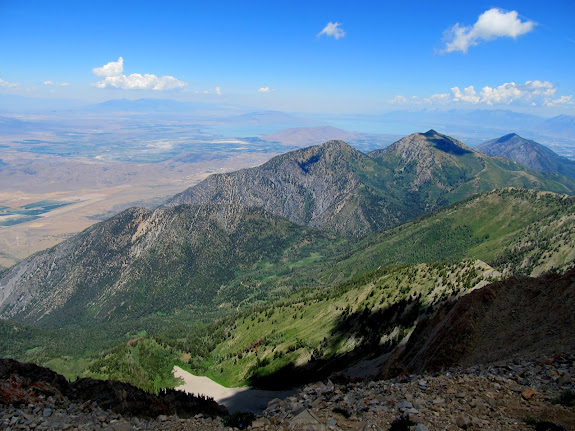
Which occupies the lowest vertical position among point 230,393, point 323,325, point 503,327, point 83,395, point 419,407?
point 230,393

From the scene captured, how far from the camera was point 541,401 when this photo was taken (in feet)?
61.3

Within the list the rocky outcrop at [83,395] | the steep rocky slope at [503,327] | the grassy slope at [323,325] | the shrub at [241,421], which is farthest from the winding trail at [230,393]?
the shrub at [241,421]

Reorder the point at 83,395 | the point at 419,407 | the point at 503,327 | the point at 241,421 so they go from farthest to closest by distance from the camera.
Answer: the point at 503,327
the point at 83,395
the point at 241,421
the point at 419,407

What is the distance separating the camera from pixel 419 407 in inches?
753

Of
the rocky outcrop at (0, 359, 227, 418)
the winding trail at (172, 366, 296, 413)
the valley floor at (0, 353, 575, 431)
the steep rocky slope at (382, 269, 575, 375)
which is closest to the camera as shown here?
the valley floor at (0, 353, 575, 431)

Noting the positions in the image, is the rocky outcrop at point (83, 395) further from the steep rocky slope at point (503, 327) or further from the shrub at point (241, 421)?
the steep rocky slope at point (503, 327)

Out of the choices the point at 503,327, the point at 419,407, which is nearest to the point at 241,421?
the point at 419,407

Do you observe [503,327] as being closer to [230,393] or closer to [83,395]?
[83,395]

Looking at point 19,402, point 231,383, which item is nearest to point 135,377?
point 231,383

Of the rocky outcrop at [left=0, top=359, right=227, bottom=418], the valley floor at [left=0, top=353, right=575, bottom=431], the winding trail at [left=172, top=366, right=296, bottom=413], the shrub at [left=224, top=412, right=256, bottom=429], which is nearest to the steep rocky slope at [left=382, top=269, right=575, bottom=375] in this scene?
the valley floor at [left=0, top=353, right=575, bottom=431]

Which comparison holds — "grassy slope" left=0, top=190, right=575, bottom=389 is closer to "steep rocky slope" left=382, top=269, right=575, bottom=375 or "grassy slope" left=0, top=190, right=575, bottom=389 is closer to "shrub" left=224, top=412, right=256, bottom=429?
"steep rocky slope" left=382, top=269, right=575, bottom=375

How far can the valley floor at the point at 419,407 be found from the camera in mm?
17562

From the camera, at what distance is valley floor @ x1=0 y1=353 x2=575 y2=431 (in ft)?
57.6

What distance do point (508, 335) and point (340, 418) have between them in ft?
79.9
